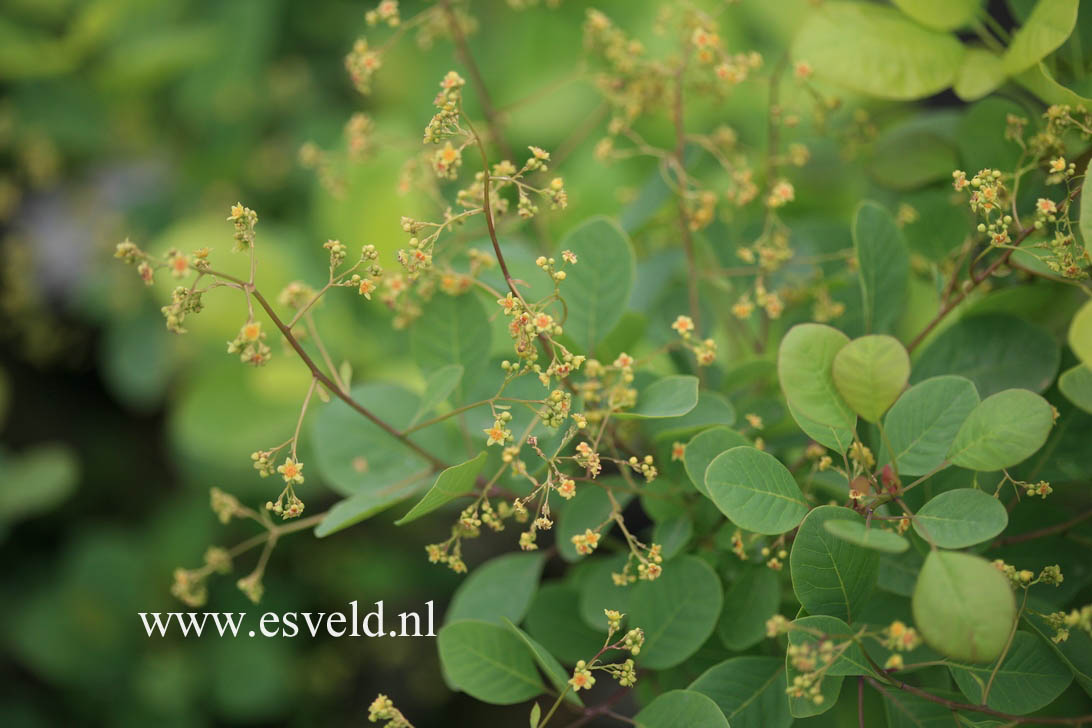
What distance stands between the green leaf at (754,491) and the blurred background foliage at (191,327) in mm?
646

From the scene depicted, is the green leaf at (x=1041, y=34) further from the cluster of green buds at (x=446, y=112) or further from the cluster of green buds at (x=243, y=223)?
the cluster of green buds at (x=243, y=223)

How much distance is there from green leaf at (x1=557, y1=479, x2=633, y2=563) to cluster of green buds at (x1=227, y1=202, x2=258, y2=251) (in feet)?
0.85

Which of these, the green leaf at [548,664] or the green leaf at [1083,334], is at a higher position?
the green leaf at [1083,334]

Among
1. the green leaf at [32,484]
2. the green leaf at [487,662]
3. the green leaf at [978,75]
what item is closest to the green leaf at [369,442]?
the green leaf at [487,662]

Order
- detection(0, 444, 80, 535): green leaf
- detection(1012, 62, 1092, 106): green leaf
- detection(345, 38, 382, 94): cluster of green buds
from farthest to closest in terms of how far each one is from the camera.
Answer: detection(0, 444, 80, 535): green leaf
detection(345, 38, 382, 94): cluster of green buds
detection(1012, 62, 1092, 106): green leaf

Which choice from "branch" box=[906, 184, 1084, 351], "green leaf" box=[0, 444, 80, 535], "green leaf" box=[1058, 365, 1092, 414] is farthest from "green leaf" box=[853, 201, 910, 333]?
"green leaf" box=[0, 444, 80, 535]

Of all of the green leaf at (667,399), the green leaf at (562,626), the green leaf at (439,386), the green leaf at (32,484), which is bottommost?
the green leaf at (32,484)

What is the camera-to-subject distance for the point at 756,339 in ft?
2.30

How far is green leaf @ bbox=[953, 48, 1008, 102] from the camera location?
1.94 ft

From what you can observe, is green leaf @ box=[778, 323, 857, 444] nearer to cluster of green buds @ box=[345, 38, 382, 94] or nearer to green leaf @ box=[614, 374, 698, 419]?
green leaf @ box=[614, 374, 698, 419]

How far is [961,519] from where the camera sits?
439 millimetres

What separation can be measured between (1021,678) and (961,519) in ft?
0.34

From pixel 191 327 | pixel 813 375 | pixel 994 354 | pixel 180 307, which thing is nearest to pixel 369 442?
pixel 180 307

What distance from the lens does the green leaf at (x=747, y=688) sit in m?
0.51
